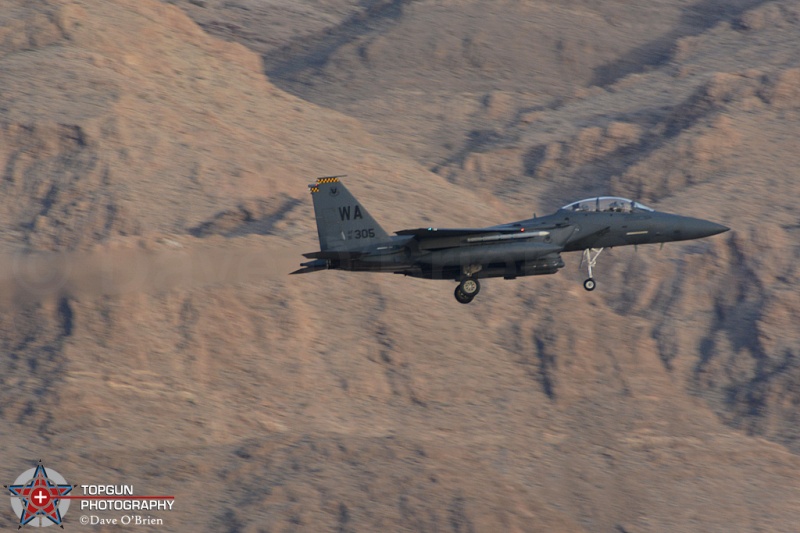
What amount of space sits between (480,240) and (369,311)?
15971mm

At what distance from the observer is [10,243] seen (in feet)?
147

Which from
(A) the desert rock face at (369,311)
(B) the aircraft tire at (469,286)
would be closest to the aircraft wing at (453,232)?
(B) the aircraft tire at (469,286)

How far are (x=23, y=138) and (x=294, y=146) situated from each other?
12898 mm

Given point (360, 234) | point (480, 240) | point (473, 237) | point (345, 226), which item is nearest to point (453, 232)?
A: point (473, 237)

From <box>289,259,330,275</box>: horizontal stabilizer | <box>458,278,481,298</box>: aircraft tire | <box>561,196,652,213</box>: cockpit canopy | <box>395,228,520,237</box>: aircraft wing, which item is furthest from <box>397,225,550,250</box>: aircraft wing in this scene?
<box>289,259,330,275</box>: horizontal stabilizer

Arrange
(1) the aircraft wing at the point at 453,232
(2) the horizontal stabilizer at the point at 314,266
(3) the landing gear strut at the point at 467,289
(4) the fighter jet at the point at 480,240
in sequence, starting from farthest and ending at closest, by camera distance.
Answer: (3) the landing gear strut at the point at 467,289 < (4) the fighter jet at the point at 480,240 < (2) the horizontal stabilizer at the point at 314,266 < (1) the aircraft wing at the point at 453,232

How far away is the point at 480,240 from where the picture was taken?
30.8 m

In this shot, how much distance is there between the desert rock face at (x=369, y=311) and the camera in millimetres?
41375

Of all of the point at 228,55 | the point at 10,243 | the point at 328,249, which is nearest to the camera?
the point at 328,249

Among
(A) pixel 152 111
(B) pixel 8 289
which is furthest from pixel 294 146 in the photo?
(B) pixel 8 289

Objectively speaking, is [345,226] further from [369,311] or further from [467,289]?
[369,311]

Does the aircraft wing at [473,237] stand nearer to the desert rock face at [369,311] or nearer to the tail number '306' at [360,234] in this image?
Answer: the tail number '306' at [360,234]

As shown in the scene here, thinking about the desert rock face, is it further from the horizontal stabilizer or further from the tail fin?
the horizontal stabilizer

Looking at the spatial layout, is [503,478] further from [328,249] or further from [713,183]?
[713,183]
